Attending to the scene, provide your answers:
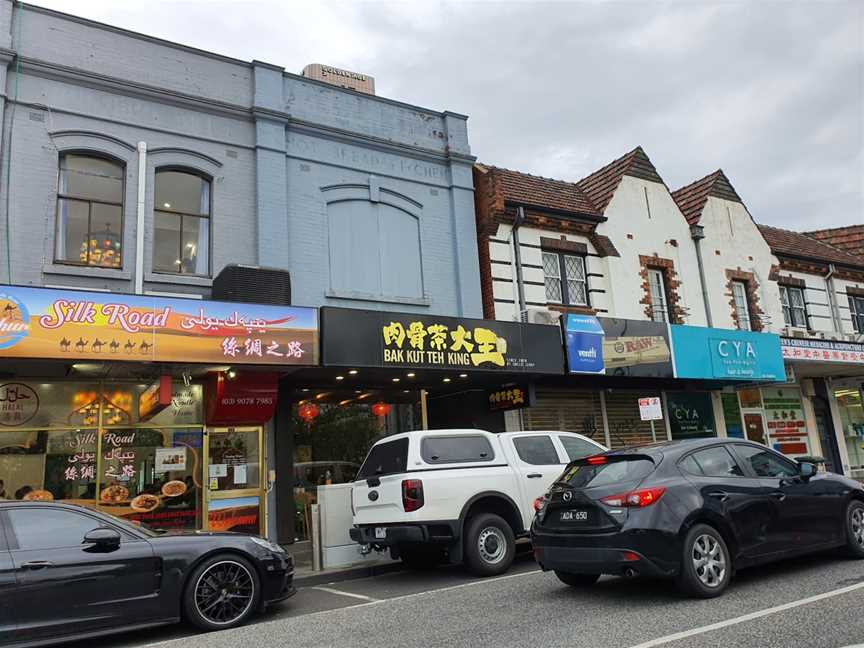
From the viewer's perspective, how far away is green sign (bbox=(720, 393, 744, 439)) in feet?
63.9

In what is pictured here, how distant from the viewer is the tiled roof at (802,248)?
73.3 ft

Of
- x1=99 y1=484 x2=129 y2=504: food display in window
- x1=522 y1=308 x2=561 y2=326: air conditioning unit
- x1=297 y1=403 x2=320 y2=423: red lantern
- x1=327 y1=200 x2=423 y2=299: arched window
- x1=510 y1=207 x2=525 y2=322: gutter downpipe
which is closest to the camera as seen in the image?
x1=99 y1=484 x2=129 y2=504: food display in window

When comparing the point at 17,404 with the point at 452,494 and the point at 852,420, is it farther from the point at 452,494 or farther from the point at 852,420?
the point at 852,420

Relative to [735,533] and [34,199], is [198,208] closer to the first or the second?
[34,199]

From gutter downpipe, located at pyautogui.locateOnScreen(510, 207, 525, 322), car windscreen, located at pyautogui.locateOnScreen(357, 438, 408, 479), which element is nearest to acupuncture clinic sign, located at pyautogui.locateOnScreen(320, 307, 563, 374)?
car windscreen, located at pyautogui.locateOnScreen(357, 438, 408, 479)

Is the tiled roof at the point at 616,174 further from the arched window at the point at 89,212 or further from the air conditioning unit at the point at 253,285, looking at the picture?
the arched window at the point at 89,212

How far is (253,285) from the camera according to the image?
11.6 metres

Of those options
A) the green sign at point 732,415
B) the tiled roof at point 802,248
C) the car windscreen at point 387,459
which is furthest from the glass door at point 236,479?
the tiled roof at point 802,248

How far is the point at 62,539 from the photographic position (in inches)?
257

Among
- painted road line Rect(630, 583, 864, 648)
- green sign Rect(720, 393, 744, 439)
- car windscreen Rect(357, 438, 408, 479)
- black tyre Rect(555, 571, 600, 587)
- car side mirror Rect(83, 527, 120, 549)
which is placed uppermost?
green sign Rect(720, 393, 744, 439)

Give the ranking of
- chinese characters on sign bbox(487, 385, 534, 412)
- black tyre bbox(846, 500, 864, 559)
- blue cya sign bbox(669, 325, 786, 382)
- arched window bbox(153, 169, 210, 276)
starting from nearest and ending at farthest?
black tyre bbox(846, 500, 864, 559) → arched window bbox(153, 169, 210, 276) → chinese characters on sign bbox(487, 385, 534, 412) → blue cya sign bbox(669, 325, 786, 382)

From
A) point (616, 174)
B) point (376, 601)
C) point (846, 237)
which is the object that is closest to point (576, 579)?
point (376, 601)

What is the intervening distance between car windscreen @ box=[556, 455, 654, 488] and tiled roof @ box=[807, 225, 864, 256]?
22.7 meters

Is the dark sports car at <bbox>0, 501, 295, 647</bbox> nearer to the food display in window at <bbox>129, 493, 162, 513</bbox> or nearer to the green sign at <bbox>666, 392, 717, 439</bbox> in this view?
the food display in window at <bbox>129, 493, 162, 513</bbox>
